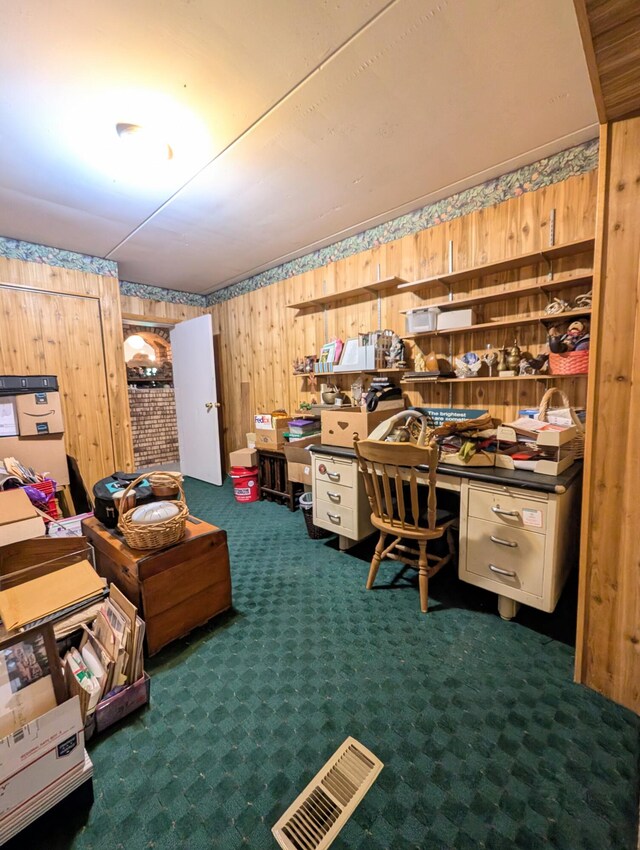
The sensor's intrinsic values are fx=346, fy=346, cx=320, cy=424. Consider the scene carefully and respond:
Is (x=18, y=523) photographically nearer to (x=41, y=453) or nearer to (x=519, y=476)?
(x=41, y=453)

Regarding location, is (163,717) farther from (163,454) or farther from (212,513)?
(163,454)

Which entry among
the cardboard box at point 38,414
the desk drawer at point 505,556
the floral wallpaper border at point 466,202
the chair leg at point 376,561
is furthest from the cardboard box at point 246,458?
the desk drawer at point 505,556

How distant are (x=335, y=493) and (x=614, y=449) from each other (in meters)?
1.49

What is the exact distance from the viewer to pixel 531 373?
83.4 inches

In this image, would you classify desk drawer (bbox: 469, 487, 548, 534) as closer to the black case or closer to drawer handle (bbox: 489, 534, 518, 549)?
drawer handle (bbox: 489, 534, 518, 549)

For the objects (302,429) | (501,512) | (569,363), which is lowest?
(501,512)

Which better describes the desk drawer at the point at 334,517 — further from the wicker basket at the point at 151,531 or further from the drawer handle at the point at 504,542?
the wicker basket at the point at 151,531

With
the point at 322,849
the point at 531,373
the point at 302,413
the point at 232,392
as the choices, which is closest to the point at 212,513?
the point at 302,413

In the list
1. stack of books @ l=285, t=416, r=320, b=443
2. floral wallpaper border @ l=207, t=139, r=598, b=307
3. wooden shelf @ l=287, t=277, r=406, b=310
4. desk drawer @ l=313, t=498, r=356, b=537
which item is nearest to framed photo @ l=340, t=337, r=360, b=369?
wooden shelf @ l=287, t=277, r=406, b=310

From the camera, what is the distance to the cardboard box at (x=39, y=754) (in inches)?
33.5

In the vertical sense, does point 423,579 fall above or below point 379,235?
below

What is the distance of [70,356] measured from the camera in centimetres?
330

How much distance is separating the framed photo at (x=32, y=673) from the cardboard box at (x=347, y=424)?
1.75 metres

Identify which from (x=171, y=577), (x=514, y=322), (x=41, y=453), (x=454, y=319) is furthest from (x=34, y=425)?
(x=514, y=322)
